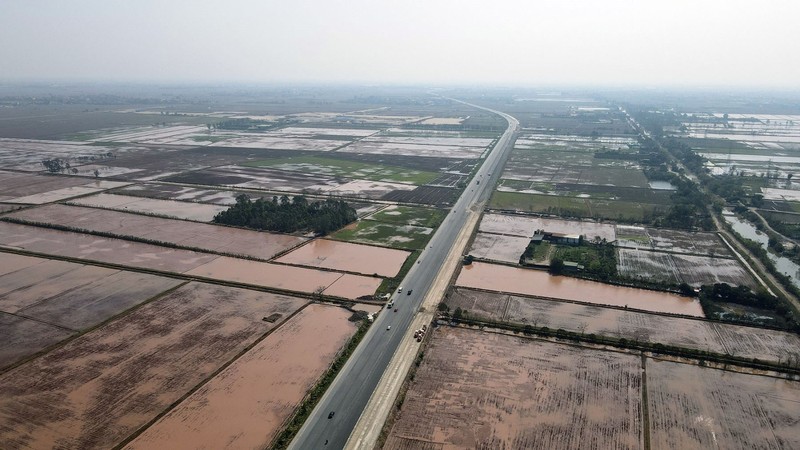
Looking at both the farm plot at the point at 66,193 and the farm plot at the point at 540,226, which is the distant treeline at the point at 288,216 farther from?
the farm plot at the point at 66,193

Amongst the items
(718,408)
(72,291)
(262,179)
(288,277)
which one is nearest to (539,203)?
(288,277)

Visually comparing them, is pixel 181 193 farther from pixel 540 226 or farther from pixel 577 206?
pixel 577 206

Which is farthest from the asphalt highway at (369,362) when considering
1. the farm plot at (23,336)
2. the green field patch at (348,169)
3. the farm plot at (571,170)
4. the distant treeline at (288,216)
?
the farm plot at (571,170)

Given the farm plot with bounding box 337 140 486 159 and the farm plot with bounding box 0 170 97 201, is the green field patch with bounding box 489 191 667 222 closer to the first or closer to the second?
the farm plot with bounding box 337 140 486 159

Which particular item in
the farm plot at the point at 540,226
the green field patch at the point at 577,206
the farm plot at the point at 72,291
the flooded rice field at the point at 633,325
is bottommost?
the flooded rice field at the point at 633,325

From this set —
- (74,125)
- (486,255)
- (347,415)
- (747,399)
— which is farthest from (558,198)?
(74,125)
